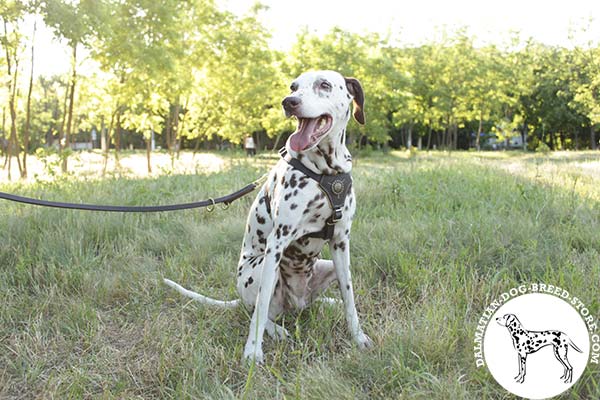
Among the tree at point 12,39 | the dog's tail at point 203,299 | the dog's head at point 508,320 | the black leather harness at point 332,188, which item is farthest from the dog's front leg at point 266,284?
the tree at point 12,39

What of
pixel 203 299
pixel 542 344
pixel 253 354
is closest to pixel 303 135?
pixel 253 354

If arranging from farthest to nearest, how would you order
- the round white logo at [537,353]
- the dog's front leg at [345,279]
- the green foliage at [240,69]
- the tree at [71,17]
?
1. the green foliage at [240,69]
2. the tree at [71,17]
3. the dog's front leg at [345,279]
4. the round white logo at [537,353]

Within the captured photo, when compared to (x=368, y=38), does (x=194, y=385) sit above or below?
below

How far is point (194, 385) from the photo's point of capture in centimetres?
230

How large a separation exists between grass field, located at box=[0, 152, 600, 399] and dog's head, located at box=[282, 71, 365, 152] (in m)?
1.16

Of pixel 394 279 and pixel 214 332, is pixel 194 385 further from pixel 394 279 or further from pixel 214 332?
pixel 394 279

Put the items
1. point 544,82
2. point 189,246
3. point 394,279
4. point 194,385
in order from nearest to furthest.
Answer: point 194,385 < point 394,279 < point 189,246 < point 544,82

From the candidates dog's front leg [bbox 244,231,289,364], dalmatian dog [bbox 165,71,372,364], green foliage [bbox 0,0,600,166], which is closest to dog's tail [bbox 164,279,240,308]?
dalmatian dog [bbox 165,71,372,364]

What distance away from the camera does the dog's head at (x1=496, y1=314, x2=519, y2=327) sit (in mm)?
2428

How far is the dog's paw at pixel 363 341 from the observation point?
2.68m

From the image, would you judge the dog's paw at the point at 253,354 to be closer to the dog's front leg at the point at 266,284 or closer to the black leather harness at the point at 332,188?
the dog's front leg at the point at 266,284

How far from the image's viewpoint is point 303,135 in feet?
8.16

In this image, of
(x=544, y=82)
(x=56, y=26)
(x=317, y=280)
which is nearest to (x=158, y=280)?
(x=317, y=280)

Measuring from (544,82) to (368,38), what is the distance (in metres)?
24.3
